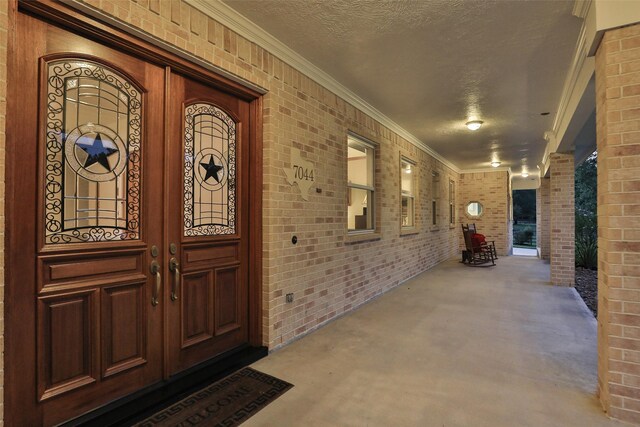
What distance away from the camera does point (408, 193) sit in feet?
21.1

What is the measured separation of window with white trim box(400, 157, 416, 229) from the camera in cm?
644

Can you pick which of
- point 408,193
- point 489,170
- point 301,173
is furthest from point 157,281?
point 489,170

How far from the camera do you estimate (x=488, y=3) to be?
2.34 metres

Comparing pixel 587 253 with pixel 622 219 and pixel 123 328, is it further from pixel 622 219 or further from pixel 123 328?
pixel 123 328

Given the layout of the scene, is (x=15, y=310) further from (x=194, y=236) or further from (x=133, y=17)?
(x=133, y=17)

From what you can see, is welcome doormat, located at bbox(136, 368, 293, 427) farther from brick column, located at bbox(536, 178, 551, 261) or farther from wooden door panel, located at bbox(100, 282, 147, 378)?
brick column, located at bbox(536, 178, 551, 261)

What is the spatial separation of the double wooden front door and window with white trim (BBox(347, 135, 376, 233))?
7.88ft

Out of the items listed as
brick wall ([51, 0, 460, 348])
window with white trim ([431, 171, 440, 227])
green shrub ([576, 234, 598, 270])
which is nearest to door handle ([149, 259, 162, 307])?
brick wall ([51, 0, 460, 348])

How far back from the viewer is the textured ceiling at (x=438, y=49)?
2404 mm

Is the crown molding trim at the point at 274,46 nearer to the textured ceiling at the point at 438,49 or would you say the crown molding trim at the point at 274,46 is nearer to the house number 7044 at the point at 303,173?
the textured ceiling at the point at 438,49

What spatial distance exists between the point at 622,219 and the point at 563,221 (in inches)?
171

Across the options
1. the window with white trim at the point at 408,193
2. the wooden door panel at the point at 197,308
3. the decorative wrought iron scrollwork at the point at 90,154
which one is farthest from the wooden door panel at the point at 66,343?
the window with white trim at the point at 408,193

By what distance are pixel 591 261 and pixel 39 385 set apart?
935 centimetres

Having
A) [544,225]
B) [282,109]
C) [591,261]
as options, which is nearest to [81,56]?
[282,109]
